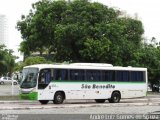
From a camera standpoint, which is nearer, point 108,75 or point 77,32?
point 108,75

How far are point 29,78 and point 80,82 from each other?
3661 mm

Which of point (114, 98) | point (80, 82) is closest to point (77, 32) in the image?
point (114, 98)

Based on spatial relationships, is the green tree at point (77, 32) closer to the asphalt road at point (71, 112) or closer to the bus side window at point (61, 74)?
the bus side window at point (61, 74)

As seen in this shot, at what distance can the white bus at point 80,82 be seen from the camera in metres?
29.4

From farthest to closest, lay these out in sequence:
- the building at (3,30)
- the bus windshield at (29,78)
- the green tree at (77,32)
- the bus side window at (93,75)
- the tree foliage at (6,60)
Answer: the building at (3,30)
the tree foliage at (6,60)
the green tree at (77,32)
the bus side window at (93,75)
the bus windshield at (29,78)


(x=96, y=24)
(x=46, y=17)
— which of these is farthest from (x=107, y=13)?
(x=46, y=17)

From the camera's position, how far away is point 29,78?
29.7m

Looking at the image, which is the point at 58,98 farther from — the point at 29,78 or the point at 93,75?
the point at 93,75

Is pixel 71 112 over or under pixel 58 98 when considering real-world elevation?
under

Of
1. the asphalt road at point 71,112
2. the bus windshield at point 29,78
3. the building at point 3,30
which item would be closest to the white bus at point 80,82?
the bus windshield at point 29,78

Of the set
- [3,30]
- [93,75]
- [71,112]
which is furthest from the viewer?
[3,30]

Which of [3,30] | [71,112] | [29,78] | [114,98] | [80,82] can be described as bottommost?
[71,112]

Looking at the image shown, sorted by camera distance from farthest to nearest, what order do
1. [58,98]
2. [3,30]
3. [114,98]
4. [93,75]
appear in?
[3,30] → [114,98] → [93,75] → [58,98]

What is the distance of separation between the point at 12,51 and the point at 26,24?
56614 millimetres
